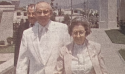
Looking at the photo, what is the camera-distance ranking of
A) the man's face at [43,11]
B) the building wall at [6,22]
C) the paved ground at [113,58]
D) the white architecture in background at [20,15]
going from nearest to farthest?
the man's face at [43,11] < the paved ground at [113,58] < the white architecture in background at [20,15] < the building wall at [6,22]

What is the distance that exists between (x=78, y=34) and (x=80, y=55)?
153 mm

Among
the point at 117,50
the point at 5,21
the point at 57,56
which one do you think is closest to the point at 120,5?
the point at 5,21

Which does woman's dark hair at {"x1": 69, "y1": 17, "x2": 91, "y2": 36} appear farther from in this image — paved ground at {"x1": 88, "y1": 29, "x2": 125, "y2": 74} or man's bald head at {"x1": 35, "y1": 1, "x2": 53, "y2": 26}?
paved ground at {"x1": 88, "y1": 29, "x2": 125, "y2": 74}

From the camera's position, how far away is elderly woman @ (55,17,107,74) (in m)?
2.05

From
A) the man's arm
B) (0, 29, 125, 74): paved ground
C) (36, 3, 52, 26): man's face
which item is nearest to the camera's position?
(36, 3, 52, 26): man's face

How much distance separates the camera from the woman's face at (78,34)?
A: 6.65 feet

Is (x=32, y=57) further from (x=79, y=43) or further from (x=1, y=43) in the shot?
(x=1, y=43)

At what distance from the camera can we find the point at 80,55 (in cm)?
206

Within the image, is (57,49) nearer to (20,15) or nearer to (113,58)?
(113,58)

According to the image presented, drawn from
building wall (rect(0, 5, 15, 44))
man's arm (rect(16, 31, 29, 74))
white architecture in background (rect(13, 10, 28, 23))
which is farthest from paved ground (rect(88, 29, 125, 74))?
building wall (rect(0, 5, 15, 44))

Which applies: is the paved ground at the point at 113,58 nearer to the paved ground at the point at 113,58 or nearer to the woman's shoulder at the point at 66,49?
the paved ground at the point at 113,58

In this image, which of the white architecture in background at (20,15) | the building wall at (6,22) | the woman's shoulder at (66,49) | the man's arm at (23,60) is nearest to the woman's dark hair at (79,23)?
the woman's shoulder at (66,49)

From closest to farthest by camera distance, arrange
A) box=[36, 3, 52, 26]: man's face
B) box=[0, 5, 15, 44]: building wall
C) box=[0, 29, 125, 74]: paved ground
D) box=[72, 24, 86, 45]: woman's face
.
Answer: box=[72, 24, 86, 45]: woman's face → box=[36, 3, 52, 26]: man's face → box=[0, 29, 125, 74]: paved ground → box=[0, 5, 15, 44]: building wall

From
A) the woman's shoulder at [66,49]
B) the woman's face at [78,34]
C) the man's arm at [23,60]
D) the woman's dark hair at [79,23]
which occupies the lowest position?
the man's arm at [23,60]
